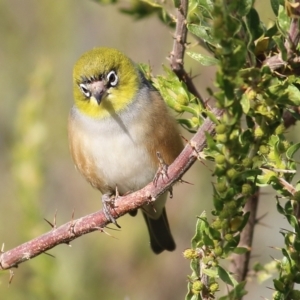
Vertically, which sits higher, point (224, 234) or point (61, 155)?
point (224, 234)

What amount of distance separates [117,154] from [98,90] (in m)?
0.53

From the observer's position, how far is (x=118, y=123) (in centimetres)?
473

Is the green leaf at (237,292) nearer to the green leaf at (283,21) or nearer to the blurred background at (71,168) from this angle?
A: the green leaf at (283,21)

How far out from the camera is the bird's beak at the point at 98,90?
455 cm

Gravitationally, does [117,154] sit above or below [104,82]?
below

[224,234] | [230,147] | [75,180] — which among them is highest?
[230,147]

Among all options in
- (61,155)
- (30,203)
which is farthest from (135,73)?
(61,155)

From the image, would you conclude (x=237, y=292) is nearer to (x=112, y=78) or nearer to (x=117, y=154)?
(x=117, y=154)

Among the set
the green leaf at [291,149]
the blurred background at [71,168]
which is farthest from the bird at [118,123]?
the green leaf at [291,149]

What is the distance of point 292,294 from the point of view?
281cm

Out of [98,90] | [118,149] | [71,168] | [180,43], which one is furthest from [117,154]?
[71,168]

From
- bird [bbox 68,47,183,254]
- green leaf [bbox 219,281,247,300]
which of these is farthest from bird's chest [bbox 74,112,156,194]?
green leaf [bbox 219,281,247,300]

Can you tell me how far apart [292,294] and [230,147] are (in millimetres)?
869

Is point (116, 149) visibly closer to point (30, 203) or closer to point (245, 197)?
point (30, 203)
